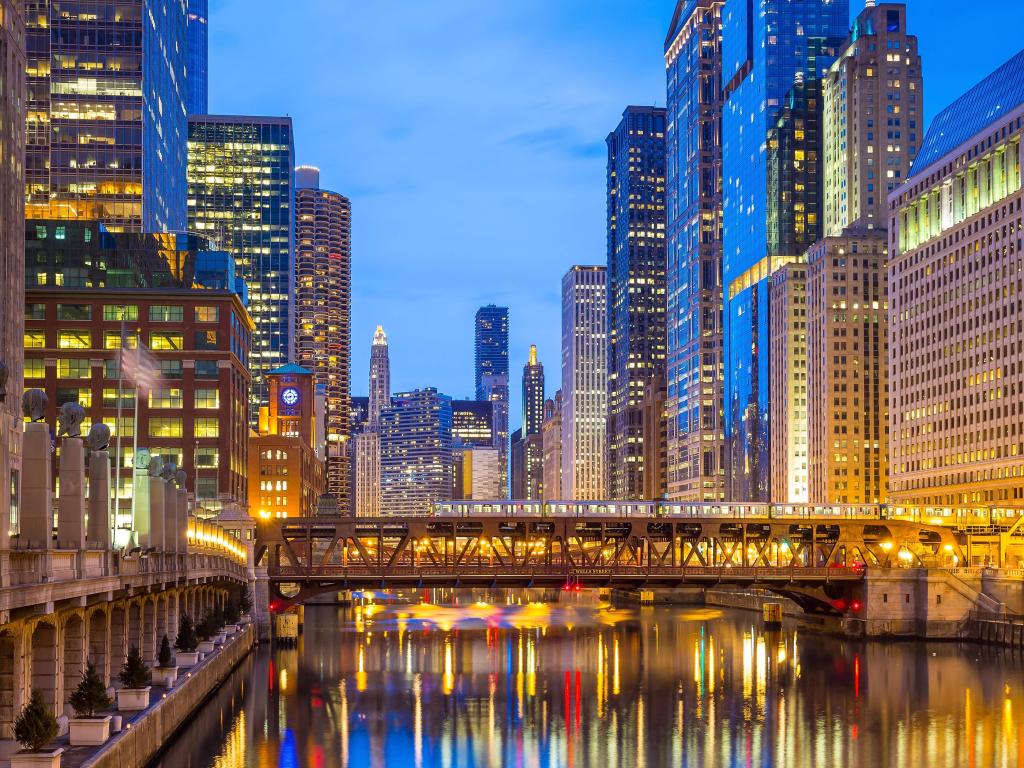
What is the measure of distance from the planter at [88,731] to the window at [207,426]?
369 ft

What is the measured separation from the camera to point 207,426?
6206 inches

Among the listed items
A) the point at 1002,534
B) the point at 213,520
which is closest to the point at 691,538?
the point at 1002,534

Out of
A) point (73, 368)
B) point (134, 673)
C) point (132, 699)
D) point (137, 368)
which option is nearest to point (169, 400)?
point (73, 368)

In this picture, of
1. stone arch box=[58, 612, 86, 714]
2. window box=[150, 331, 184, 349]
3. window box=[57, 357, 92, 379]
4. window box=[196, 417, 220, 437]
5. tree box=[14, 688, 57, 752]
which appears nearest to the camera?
tree box=[14, 688, 57, 752]

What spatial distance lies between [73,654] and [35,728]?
13.8 meters

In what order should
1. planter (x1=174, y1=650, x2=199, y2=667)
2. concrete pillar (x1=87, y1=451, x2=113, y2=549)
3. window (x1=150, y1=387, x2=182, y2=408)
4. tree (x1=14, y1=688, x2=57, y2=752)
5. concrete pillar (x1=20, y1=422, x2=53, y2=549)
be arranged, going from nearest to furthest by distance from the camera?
tree (x1=14, y1=688, x2=57, y2=752), concrete pillar (x1=20, y1=422, x2=53, y2=549), concrete pillar (x1=87, y1=451, x2=113, y2=549), planter (x1=174, y1=650, x2=199, y2=667), window (x1=150, y1=387, x2=182, y2=408)

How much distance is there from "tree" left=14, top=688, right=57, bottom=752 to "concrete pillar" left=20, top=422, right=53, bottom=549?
6.37 metres

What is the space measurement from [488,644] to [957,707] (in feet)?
175

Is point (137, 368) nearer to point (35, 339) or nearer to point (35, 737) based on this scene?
point (35, 737)

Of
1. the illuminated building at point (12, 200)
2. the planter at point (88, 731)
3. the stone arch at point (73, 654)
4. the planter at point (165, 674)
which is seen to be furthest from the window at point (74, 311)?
the planter at point (88, 731)

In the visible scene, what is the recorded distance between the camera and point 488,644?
129 m

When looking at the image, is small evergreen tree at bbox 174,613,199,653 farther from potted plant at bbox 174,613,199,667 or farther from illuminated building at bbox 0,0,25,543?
illuminated building at bbox 0,0,25,543

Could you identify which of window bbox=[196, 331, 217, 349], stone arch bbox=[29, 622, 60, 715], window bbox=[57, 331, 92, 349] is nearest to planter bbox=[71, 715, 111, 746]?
stone arch bbox=[29, 622, 60, 715]

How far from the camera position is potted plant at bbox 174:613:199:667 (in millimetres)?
75062
